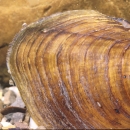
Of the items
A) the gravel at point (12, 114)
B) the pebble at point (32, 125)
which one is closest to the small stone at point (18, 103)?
the gravel at point (12, 114)

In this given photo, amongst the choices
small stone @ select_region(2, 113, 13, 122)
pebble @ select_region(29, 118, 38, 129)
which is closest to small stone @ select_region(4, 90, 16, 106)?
small stone @ select_region(2, 113, 13, 122)

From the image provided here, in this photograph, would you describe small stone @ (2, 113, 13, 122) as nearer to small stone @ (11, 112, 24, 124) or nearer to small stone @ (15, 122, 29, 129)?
small stone @ (11, 112, 24, 124)

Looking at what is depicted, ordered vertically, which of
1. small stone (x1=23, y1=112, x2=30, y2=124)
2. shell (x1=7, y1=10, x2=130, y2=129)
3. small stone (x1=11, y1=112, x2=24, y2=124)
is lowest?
small stone (x1=23, y1=112, x2=30, y2=124)

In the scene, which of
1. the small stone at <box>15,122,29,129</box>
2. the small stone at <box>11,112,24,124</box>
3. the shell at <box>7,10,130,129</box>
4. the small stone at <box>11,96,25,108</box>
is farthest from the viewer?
the small stone at <box>11,96,25,108</box>

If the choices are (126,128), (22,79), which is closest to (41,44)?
(22,79)

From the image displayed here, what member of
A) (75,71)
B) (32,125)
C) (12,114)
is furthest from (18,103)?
(75,71)

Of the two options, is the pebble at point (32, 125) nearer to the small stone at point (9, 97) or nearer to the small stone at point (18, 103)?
the small stone at point (18, 103)
